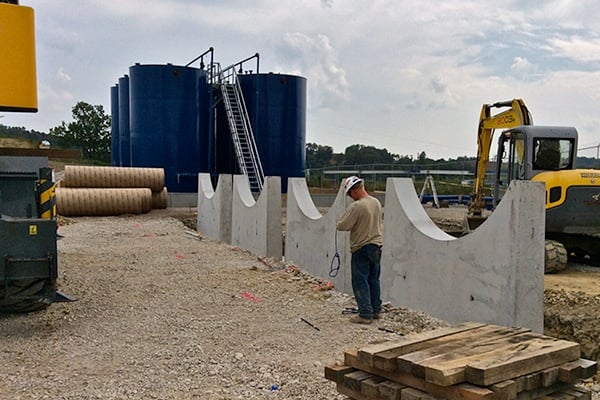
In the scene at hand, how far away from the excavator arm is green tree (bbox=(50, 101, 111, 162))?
4523 cm

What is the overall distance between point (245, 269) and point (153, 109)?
56.9 feet

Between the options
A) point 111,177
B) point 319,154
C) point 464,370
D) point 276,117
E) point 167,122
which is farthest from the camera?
point 319,154

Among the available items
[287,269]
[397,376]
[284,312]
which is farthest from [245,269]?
[397,376]

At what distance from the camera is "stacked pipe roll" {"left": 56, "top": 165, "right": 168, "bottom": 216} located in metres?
21.3

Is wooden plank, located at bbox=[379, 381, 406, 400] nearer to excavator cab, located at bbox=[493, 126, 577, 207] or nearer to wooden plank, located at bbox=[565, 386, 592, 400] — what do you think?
wooden plank, located at bbox=[565, 386, 592, 400]

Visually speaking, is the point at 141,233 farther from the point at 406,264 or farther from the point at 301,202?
the point at 406,264

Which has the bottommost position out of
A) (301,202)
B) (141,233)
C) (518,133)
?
(141,233)

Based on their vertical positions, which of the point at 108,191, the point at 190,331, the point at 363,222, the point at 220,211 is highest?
the point at 363,222

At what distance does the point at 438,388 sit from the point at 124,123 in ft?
101

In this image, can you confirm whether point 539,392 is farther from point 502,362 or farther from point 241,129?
point 241,129

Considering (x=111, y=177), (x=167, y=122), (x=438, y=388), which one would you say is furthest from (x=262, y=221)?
(x=167, y=122)

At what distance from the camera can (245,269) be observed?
1129 cm

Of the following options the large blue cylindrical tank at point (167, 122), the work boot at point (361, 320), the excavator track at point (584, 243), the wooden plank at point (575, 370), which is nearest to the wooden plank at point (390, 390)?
the wooden plank at point (575, 370)

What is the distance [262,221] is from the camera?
1329 cm
